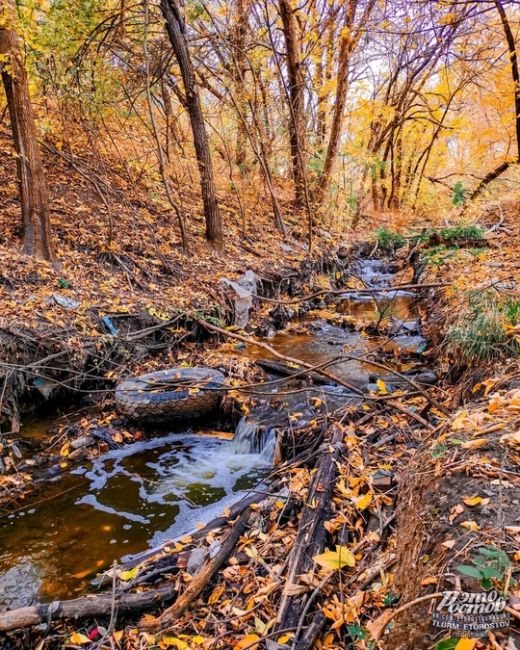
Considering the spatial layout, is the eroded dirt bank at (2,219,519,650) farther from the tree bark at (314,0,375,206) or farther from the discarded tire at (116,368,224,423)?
the tree bark at (314,0,375,206)

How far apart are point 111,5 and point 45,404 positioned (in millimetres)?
8693

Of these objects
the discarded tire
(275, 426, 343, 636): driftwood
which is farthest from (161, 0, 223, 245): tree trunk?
(275, 426, 343, 636): driftwood

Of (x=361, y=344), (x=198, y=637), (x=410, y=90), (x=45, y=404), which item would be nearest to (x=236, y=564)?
(x=198, y=637)

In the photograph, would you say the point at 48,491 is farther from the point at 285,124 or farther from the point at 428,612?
the point at 285,124

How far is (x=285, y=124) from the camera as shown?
12773 millimetres

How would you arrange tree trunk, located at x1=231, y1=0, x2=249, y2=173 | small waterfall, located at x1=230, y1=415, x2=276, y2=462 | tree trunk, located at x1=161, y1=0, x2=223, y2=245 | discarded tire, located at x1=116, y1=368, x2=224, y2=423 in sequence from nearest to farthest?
small waterfall, located at x1=230, y1=415, x2=276, y2=462 → discarded tire, located at x1=116, y1=368, x2=224, y2=423 → tree trunk, located at x1=161, y1=0, x2=223, y2=245 → tree trunk, located at x1=231, y1=0, x2=249, y2=173

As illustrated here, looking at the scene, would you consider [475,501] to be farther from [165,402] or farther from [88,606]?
[165,402]

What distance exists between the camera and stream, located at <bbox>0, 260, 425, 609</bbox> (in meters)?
3.46

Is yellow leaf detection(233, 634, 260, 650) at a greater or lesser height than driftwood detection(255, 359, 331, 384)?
lesser

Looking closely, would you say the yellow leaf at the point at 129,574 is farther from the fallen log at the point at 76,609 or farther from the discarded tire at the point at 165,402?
the discarded tire at the point at 165,402

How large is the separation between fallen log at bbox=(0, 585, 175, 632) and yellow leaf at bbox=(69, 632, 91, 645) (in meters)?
0.10

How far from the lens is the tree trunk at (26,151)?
596 centimetres

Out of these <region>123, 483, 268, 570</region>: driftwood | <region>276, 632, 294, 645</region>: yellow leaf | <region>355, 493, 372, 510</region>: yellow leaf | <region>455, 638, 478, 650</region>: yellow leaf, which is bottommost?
<region>123, 483, 268, 570</region>: driftwood

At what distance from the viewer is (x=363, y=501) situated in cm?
292
